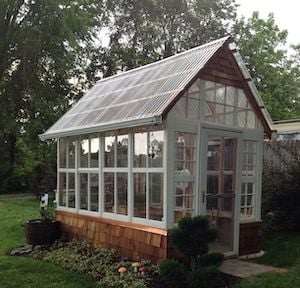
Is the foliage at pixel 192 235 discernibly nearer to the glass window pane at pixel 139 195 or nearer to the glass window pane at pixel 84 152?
the glass window pane at pixel 139 195

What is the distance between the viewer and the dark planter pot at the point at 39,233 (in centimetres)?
782

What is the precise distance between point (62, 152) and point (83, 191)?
1141 mm

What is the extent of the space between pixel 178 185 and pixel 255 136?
1.96m

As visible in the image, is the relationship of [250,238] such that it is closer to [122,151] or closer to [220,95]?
[220,95]

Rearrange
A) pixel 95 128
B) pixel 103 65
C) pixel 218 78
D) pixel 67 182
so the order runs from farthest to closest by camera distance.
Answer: pixel 103 65
pixel 67 182
pixel 95 128
pixel 218 78

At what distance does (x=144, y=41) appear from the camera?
2052 cm

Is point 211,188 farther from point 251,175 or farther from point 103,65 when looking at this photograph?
point 103,65

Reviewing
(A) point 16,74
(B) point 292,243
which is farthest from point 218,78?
(A) point 16,74

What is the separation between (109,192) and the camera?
23.2 ft

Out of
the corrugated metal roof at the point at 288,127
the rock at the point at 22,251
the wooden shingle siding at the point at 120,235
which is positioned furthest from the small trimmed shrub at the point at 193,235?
the corrugated metal roof at the point at 288,127

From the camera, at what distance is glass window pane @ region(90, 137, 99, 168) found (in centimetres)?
736

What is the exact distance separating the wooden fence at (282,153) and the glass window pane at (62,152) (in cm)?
452

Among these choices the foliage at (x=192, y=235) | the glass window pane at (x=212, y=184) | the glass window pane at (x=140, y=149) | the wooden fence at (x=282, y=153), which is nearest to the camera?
the foliage at (x=192, y=235)

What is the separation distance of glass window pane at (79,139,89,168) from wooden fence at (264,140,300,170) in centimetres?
414
